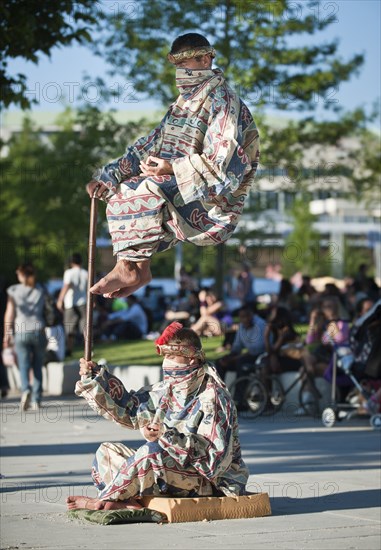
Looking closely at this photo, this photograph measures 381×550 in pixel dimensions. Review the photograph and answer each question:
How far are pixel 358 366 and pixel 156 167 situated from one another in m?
9.55

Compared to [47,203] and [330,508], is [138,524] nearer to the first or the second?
[330,508]

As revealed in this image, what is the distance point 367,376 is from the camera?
1525 centimetres

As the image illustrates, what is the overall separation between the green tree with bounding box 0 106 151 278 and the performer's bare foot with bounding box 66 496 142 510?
66.6ft

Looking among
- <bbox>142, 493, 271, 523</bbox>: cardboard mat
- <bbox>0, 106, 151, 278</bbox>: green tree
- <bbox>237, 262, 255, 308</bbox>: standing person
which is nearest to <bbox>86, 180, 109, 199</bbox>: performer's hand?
<bbox>142, 493, 271, 523</bbox>: cardboard mat

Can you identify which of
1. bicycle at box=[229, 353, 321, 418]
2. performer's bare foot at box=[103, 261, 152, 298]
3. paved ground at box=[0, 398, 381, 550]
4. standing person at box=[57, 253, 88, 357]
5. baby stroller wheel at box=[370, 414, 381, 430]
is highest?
standing person at box=[57, 253, 88, 357]

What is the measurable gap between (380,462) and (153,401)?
4402mm

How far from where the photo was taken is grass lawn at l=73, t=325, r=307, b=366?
21.8m

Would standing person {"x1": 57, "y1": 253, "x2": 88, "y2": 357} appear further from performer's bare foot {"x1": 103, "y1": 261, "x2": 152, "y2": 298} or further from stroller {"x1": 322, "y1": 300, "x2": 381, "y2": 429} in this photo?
performer's bare foot {"x1": 103, "y1": 261, "x2": 152, "y2": 298}

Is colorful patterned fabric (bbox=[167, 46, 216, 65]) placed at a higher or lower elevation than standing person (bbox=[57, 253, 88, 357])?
higher

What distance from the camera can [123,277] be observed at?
6.29m

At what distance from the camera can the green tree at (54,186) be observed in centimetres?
3490

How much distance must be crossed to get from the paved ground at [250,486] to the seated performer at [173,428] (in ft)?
1.02

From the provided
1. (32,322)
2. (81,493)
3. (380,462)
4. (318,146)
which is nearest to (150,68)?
(318,146)

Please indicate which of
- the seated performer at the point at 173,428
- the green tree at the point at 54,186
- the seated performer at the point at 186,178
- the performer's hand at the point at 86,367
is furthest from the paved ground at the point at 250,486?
the green tree at the point at 54,186
